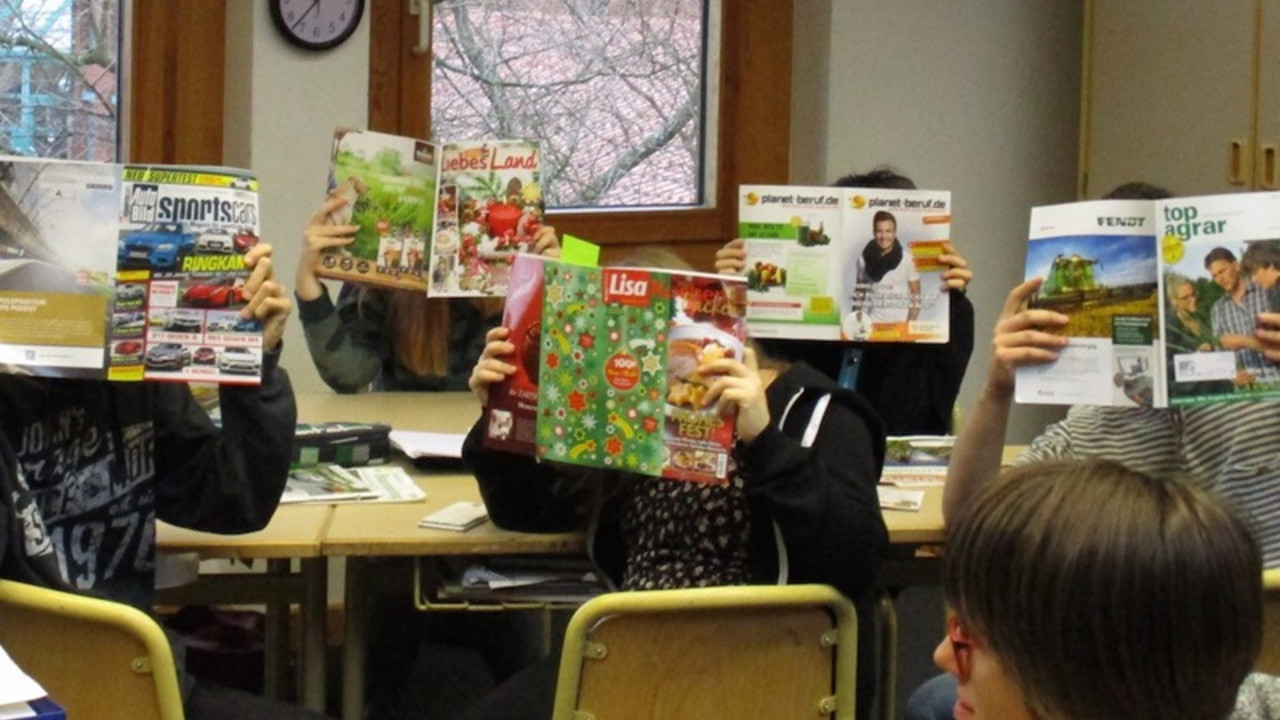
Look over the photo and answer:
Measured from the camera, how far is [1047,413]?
17.1 ft

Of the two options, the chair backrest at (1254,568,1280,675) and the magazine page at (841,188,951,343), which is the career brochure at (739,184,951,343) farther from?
the chair backrest at (1254,568,1280,675)

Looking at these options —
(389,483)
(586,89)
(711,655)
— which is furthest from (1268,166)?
(711,655)

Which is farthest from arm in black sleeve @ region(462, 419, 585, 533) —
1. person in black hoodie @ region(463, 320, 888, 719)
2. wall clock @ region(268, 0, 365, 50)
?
wall clock @ region(268, 0, 365, 50)

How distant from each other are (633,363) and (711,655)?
1.32 feet

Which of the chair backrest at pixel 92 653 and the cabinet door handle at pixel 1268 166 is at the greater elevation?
the cabinet door handle at pixel 1268 166

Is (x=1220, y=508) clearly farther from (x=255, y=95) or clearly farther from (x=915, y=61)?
(x=915, y=61)

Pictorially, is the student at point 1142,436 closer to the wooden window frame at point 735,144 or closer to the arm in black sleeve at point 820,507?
the arm in black sleeve at point 820,507

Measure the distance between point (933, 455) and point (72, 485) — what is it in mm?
1557

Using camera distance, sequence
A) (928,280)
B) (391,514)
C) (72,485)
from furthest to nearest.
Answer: (928,280)
(391,514)
(72,485)

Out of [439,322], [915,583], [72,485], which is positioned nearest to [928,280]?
[915,583]

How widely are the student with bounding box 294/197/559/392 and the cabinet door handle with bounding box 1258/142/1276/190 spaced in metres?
1.88

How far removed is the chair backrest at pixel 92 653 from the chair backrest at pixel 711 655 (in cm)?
50

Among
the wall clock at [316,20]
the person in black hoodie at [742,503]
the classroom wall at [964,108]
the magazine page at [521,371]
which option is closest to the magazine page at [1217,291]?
the person in black hoodie at [742,503]

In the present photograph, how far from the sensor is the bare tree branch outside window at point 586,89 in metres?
4.71
